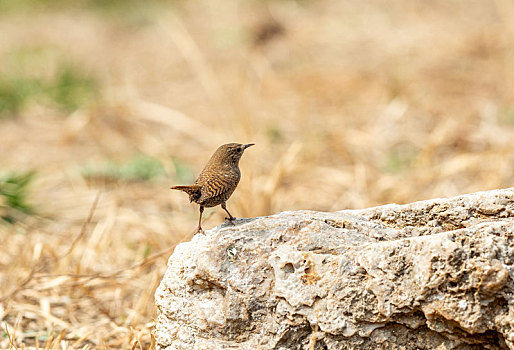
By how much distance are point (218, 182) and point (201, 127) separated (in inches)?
188

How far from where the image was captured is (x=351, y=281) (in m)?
2.19

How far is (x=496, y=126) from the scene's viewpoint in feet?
22.9

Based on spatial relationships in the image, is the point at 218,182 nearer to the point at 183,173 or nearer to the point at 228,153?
the point at 228,153

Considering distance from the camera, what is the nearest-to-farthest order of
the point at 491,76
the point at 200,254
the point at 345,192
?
1. the point at 200,254
2. the point at 345,192
3. the point at 491,76

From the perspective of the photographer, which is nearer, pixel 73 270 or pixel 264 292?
pixel 264 292

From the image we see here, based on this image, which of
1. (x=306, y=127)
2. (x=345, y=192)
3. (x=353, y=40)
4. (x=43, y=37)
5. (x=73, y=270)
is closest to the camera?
(x=73, y=270)

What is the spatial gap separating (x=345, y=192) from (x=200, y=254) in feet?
11.7

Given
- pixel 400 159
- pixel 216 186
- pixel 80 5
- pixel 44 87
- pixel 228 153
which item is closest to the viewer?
pixel 216 186

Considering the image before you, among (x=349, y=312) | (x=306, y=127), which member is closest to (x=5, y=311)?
(x=349, y=312)

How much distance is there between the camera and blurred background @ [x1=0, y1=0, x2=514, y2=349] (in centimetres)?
436

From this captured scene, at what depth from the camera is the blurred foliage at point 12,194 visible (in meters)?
4.44

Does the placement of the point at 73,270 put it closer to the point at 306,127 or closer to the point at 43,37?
the point at 306,127

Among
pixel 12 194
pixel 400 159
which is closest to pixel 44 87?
pixel 12 194

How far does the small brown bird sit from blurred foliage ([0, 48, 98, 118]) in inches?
238
